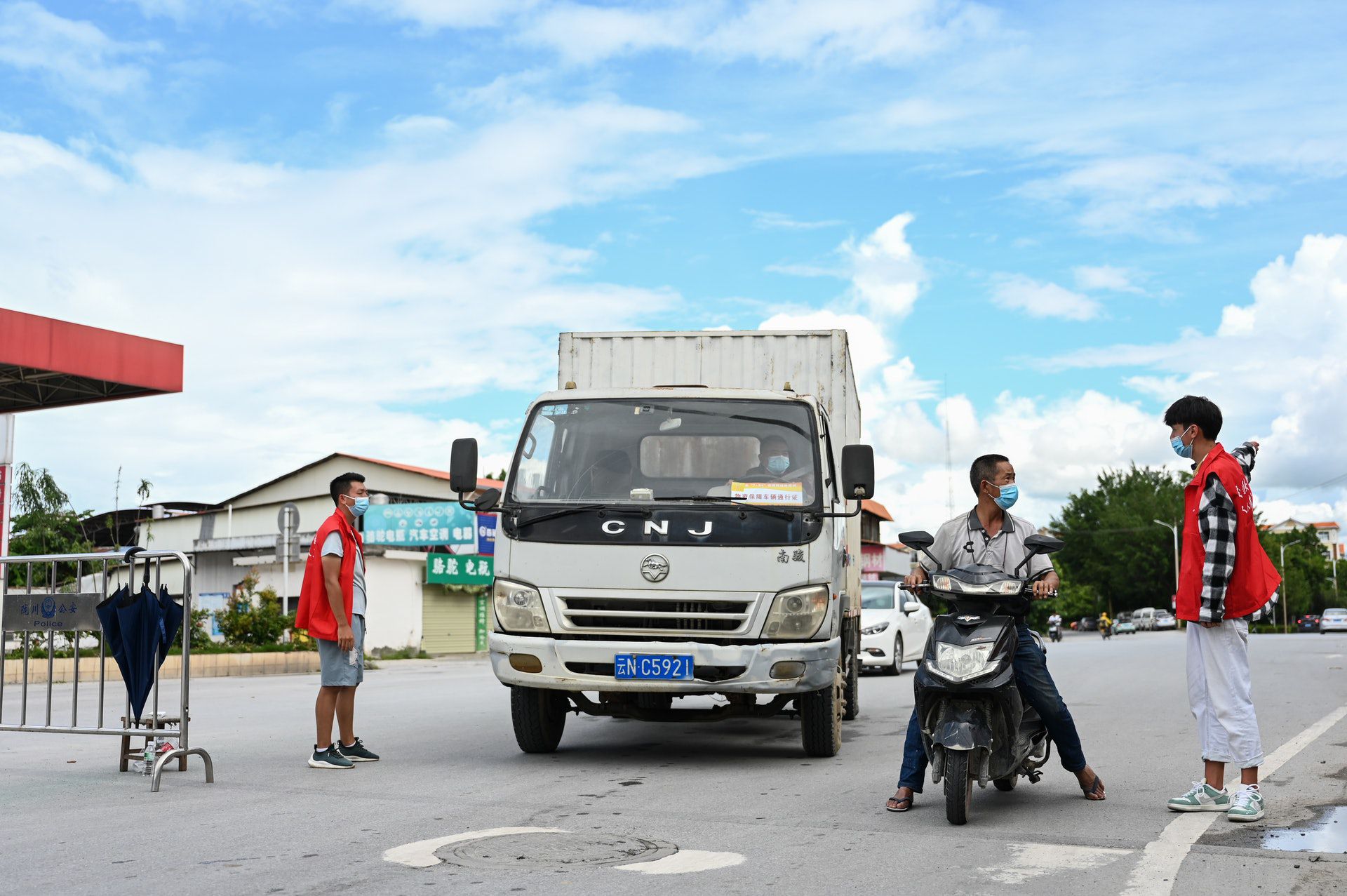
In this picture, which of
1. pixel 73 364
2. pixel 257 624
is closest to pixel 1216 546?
pixel 73 364

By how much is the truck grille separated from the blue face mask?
9.02 feet

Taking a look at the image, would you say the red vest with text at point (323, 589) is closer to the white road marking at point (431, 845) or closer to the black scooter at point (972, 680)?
the white road marking at point (431, 845)

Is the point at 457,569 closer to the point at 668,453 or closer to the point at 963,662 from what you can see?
the point at 668,453

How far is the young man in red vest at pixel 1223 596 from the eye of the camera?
606 centimetres

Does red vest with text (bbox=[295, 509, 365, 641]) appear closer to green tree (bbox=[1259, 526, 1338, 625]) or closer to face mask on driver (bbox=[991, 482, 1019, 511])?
face mask on driver (bbox=[991, 482, 1019, 511])

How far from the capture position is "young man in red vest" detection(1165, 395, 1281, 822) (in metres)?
6.06

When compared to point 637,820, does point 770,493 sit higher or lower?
higher

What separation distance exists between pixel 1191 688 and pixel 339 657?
514 cm

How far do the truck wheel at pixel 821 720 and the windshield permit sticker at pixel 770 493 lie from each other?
1303 mm

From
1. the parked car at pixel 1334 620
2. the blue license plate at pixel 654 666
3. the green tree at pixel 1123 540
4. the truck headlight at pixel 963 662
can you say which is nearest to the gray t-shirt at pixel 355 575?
the blue license plate at pixel 654 666

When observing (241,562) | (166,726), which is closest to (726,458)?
(166,726)

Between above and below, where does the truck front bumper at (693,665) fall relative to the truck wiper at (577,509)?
below

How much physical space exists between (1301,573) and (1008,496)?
11328 centimetres

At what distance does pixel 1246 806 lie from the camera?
239 inches
